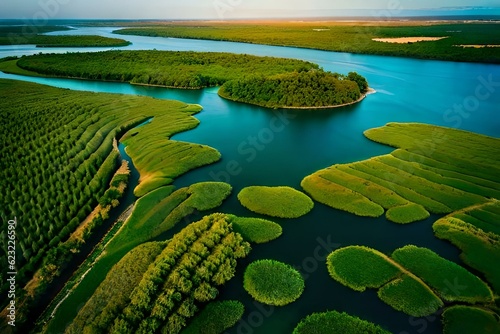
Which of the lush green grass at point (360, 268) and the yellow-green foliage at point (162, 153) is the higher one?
the yellow-green foliage at point (162, 153)

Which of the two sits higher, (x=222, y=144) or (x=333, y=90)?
(x=333, y=90)

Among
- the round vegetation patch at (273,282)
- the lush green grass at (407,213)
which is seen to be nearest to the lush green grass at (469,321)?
the round vegetation patch at (273,282)

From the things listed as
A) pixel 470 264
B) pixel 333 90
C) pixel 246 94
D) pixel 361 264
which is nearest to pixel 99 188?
pixel 361 264

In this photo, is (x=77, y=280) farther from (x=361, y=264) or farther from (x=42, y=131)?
(x=42, y=131)

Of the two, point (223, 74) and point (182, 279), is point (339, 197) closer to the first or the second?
point (182, 279)

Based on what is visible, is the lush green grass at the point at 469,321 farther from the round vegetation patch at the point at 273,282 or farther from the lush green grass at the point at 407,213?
the lush green grass at the point at 407,213

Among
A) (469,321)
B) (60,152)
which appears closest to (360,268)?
(469,321)
